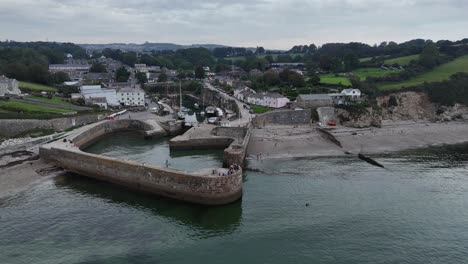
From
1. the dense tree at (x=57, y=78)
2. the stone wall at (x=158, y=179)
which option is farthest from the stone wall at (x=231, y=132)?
the dense tree at (x=57, y=78)

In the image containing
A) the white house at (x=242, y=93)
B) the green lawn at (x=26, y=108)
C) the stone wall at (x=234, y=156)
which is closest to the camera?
the stone wall at (x=234, y=156)

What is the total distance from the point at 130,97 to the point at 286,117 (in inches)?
1032

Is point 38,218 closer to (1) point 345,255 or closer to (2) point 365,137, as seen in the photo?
(1) point 345,255

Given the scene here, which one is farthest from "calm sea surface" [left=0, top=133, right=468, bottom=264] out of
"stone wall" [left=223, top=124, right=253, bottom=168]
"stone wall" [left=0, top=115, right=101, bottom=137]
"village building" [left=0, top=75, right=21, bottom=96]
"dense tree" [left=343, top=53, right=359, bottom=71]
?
"dense tree" [left=343, top=53, right=359, bottom=71]

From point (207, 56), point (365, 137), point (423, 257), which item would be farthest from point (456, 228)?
point (207, 56)

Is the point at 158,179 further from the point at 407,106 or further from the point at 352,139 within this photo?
the point at 407,106

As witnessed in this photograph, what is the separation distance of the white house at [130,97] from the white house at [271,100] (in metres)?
17.7

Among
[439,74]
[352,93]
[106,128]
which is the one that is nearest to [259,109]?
[352,93]

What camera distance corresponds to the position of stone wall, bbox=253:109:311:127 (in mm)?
A: 44875

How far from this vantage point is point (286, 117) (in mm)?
45625

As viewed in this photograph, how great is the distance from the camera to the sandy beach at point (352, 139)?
1391 inches

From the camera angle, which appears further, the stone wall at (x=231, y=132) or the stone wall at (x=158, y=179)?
the stone wall at (x=231, y=132)

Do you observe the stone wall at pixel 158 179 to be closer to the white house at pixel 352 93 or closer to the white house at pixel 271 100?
the white house at pixel 271 100

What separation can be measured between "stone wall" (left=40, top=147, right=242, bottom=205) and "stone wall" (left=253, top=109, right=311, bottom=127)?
2102cm
